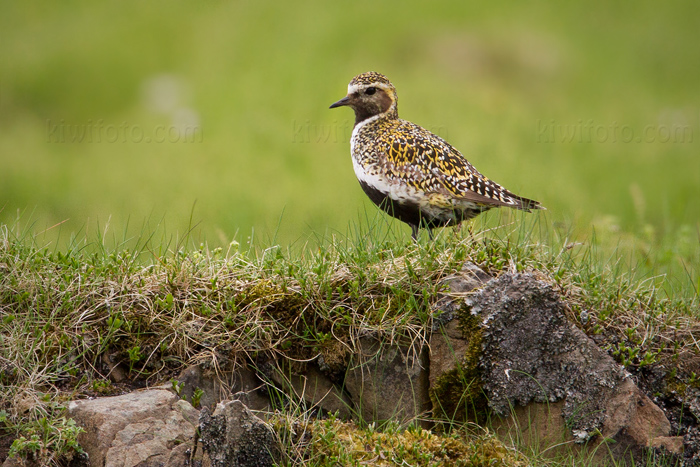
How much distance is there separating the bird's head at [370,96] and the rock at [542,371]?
2.54 metres

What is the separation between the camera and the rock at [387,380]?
511 cm

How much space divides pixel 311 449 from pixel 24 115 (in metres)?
17.7

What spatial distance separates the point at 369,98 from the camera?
6.94 metres

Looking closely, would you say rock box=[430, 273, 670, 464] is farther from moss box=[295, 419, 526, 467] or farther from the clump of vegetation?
moss box=[295, 419, 526, 467]

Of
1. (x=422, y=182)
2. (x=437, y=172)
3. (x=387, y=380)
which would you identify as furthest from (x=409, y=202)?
(x=387, y=380)

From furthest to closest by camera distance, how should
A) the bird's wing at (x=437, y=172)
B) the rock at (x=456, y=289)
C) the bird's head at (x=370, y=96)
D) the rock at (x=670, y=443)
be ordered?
the bird's head at (x=370, y=96) → the bird's wing at (x=437, y=172) → the rock at (x=456, y=289) → the rock at (x=670, y=443)

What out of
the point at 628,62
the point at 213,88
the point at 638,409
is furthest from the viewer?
the point at 628,62

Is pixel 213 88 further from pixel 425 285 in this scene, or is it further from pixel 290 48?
pixel 425 285

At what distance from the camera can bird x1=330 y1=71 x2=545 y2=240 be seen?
6109 mm

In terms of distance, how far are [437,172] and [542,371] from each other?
1.94 meters

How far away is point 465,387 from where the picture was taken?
4973mm

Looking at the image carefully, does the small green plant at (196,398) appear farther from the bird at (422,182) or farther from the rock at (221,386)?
the bird at (422,182)

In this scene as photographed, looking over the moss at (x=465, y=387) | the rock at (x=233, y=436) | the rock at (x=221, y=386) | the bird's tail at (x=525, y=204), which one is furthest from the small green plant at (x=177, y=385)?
the bird's tail at (x=525, y=204)

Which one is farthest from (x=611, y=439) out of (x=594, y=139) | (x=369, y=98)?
(x=594, y=139)
